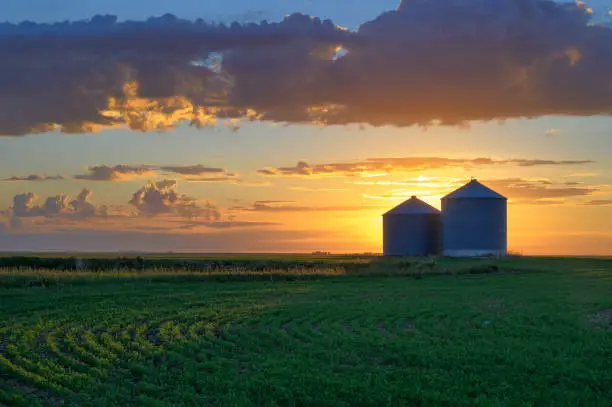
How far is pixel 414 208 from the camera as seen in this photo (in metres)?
96.9

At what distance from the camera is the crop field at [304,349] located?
15508 mm

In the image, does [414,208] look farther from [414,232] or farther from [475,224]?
[475,224]

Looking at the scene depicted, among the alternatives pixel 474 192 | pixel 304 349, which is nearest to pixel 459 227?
pixel 474 192

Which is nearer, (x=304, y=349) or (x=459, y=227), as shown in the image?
(x=304, y=349)

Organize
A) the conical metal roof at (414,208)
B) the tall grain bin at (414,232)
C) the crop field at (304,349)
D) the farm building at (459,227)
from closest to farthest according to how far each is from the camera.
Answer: the crop field at (304,349) → the farm building at (459,227) → the tall grain bin at (414,232) → the conical metal roof at (414,208)

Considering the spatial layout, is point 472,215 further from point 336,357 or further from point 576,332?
point 336,357

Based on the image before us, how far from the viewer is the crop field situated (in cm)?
1551

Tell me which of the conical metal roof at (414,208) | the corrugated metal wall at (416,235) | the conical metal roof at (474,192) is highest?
the conical metal roof at (474,192)

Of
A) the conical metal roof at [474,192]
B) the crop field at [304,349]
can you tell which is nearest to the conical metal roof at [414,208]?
the conical metal roof at [474,192]

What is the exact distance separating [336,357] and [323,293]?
892 inches

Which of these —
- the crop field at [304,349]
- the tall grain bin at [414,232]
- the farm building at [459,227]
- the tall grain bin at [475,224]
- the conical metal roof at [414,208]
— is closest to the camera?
the crop field at [304,349]

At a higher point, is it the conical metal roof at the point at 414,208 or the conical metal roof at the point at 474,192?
the conical metal roof at the point at 474,192

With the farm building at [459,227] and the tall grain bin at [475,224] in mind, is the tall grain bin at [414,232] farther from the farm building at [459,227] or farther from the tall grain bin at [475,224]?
the tall grain bin at [475,224]

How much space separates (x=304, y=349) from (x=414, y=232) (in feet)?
248
